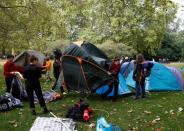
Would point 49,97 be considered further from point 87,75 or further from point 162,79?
point 162,79

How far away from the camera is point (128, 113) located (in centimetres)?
1282

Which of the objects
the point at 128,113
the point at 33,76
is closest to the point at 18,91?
the point at 33,76

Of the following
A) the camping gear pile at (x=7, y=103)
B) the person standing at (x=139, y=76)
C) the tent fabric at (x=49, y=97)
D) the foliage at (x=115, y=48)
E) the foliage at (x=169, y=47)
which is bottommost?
the foliage at (x=169, y=47)

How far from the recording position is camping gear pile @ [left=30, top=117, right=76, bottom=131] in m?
10.6

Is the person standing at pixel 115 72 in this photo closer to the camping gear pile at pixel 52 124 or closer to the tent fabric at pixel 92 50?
the tent fabric at pixel 92 50

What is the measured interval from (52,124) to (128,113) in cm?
297

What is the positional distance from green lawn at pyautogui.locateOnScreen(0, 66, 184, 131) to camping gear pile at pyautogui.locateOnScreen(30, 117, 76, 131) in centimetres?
27

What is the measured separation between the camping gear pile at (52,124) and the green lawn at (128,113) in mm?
266

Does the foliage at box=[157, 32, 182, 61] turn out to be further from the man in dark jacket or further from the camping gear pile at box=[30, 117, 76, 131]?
the camping gear pile at box=[30, 117, 76, 131]

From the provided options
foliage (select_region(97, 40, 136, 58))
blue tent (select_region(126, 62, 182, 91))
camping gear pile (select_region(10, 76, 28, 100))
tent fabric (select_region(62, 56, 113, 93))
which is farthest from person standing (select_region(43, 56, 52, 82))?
foliage (select_region(97, 40, 136, 58))

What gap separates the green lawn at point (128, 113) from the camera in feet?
36.7

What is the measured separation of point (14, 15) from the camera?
1029 inches

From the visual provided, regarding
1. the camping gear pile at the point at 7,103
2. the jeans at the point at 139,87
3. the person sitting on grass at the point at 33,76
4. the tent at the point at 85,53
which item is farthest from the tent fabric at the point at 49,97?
the jeans at the point at 139,87

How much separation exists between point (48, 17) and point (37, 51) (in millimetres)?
3464
